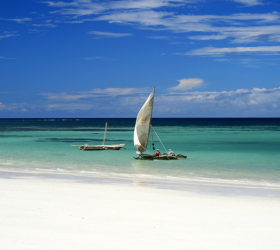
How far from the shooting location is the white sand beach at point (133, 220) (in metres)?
9.47

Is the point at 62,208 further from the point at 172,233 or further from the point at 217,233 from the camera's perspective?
the point at 217,233

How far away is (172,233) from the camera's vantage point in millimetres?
10336

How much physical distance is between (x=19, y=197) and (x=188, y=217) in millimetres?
7849

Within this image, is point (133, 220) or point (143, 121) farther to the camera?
point (143, 121)

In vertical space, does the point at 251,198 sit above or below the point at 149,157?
below

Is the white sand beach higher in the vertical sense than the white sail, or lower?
lower

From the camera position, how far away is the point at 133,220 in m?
11.6

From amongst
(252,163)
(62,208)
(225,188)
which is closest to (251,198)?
(225,188)

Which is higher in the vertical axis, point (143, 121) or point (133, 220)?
point (143, 121)

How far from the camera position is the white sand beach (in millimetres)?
9469

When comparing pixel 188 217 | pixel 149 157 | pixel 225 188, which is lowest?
pixel 188 217

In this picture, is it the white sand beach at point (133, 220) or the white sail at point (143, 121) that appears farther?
the white sail at point (143, 121)

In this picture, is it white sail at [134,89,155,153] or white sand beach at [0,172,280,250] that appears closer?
white sand beach at [0,172,280,250]

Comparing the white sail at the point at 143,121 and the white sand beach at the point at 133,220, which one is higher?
the white sail at the point at 143,121
